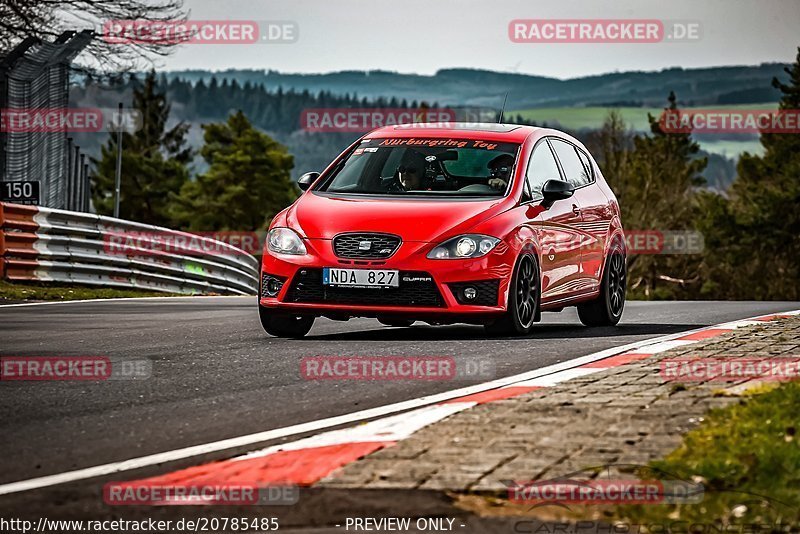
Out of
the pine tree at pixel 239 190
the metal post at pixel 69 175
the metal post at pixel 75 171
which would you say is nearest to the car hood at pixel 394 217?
the metal post at pixel 69 175

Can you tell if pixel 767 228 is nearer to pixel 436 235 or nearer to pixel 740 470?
pixel 436 235

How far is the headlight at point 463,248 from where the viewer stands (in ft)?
35.9

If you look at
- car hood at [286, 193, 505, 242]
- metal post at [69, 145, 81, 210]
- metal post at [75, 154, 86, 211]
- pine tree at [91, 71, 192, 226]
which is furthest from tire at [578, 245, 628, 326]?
pine tree at [91, 71, 192, 226]

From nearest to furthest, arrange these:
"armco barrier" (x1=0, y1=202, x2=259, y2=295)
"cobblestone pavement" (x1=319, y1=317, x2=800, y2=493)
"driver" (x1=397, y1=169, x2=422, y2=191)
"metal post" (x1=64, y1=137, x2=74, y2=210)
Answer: "cobblestone pavement" (x1=319, y1=317, x2=800, y2=493)
"driver" (x1=397, y1=169, x2=422, y2=191)
"armco barrier" (x1=0, y1=202, x2=259, y2=295)
"metal post" (x1=64, y1=137, x2=74, y2=210)

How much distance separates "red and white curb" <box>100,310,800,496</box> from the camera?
5.43m

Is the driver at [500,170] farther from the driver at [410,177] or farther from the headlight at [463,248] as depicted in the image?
the headlight at [463,248]

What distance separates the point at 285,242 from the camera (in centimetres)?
1128

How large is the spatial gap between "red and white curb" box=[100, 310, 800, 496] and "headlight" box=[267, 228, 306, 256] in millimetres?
3679

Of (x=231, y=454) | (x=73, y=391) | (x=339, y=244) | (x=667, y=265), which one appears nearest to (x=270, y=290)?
(x=339, y=244)

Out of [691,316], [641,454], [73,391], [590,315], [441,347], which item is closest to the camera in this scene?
[641,454]

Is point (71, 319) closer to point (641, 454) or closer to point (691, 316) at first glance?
point (691, 316)

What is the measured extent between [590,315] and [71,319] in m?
5.14

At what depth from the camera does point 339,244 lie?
1105cm

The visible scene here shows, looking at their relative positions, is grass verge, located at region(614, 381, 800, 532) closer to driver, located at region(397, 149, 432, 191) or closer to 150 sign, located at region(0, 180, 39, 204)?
driver, located at region(397, 149, 432, 191)
